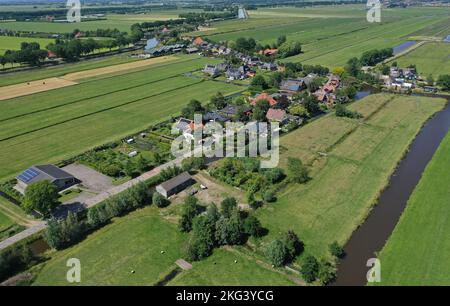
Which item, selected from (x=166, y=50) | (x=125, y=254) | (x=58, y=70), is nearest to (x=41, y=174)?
(x=125, y=254)

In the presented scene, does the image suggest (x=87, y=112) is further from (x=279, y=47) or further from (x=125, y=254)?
(x=279, y=47)

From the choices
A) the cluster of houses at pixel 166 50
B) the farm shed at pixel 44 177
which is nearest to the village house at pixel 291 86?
the farm shed at pixel 44 177

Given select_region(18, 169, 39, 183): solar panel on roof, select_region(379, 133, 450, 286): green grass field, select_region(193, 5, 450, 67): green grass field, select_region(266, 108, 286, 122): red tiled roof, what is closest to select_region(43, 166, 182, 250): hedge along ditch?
select_region(18, 169, 39, 183): solar panel on roof

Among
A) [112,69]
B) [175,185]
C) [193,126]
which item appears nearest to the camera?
[175,185]

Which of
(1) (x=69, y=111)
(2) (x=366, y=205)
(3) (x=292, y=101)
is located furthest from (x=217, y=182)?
(1) (x=69, y=111)

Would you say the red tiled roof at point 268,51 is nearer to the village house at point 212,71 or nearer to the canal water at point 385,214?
the village house at point 212,71

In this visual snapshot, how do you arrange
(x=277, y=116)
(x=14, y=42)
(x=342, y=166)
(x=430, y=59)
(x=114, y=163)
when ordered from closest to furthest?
(x=342, y=166) → (x=114, y=163) → (x=277, y=116) → (x=430, y=59) → (x=14, y=42)
